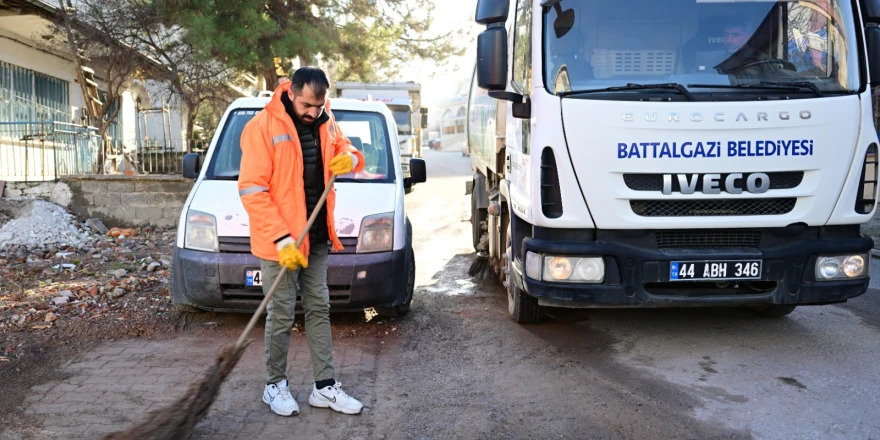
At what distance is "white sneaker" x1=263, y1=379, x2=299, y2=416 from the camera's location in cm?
421

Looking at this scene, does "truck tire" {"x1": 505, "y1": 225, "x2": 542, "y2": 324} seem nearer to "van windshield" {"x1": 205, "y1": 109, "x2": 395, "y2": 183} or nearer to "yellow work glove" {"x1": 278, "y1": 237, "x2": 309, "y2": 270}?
"van windshield" {"x1": 205, "y1": 109, "x2": 395, "y2": 183}

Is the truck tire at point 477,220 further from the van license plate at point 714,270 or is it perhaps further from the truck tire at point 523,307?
the van license plate at point 714,270

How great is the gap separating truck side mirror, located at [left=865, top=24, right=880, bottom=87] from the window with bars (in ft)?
40.1

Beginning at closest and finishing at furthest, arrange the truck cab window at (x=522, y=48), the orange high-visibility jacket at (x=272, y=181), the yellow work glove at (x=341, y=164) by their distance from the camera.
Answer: the orange high-visibility jacket at (x=272, y=181), the yellow work glove at (x=341, y=164), the truck cab window at (x=522, y=48)

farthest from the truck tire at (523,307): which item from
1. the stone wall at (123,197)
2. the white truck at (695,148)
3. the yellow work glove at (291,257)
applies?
the stone wall at (123,197)

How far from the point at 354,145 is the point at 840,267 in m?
3.91

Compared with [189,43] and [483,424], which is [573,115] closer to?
[483,424]

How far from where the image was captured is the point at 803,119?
4.95 m

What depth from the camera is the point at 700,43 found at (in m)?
5.24

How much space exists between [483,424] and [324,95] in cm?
194

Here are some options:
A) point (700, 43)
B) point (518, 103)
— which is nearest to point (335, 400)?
point (518, 103)

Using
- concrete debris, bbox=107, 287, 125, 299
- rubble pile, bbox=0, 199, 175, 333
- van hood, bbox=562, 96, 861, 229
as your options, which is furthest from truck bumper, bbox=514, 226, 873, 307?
concrete debris, bbox=107, 287, 125, 299

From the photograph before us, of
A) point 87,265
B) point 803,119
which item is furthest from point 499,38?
point 87,265

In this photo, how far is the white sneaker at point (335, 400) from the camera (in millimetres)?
4238
